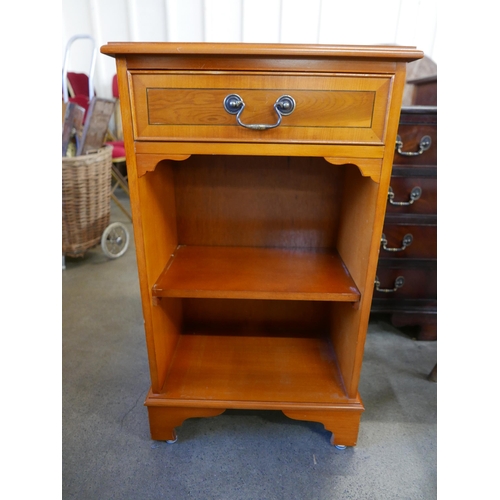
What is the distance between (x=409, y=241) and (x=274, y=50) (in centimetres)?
87

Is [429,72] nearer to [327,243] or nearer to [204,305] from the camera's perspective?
[327,243]

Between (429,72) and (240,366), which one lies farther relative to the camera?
(429,72)

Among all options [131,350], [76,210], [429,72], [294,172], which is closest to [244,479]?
[131,350]

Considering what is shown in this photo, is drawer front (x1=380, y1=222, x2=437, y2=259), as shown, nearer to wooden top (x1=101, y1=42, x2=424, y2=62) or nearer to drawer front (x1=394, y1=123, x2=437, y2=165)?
drawer front (x1=394, y1=123, x2=437, y2=165)

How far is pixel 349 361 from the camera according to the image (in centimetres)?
92

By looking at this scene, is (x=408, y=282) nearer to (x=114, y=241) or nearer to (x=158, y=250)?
(x=158, y=250)

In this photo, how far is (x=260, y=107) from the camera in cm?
70

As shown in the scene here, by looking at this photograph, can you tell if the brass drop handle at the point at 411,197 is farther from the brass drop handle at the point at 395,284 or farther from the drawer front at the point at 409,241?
the brass drop handle at the point at 395,284

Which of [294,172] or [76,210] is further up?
[294,172]

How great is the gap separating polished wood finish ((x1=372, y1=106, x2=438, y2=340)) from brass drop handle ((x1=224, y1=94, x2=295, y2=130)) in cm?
60

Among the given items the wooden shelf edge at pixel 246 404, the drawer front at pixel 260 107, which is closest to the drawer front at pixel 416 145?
the drawer front at pixel 260 107

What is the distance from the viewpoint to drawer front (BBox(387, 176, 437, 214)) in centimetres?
121

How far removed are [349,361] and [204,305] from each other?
49 cm

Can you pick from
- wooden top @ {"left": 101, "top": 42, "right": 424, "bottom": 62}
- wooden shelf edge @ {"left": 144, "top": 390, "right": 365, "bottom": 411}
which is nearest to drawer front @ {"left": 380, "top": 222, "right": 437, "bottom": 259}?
wooden shelf edge @ {"left": 144, "top": 390, "right": 365, "bottom": 411}
